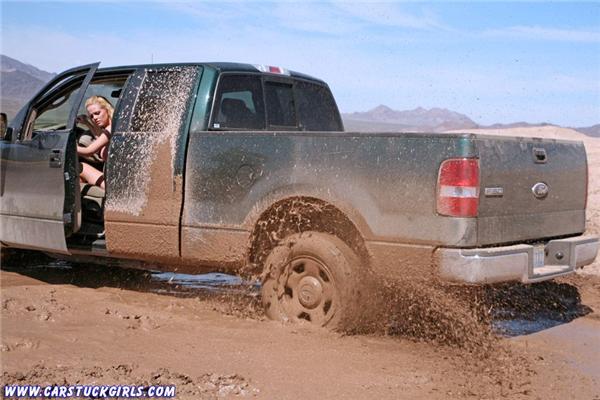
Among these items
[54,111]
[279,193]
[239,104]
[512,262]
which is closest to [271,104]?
[239,104]

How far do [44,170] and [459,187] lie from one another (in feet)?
11.8

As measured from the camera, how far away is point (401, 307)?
16.9ft

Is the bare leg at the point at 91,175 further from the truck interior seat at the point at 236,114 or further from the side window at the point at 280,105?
the side window at the point at 280,105

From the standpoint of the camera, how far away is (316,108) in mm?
6719

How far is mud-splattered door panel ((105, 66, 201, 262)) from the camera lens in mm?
5547

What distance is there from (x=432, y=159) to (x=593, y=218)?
20.4 ft

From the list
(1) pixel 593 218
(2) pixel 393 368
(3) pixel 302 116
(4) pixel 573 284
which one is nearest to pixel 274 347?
(2) pixel 393 368

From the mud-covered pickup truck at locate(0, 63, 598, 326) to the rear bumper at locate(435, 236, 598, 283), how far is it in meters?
0.01

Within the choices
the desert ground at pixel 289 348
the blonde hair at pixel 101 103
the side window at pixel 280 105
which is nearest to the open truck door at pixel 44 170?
the blonde hair at pixel 101 103

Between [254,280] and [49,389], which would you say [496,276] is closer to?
[254,280]

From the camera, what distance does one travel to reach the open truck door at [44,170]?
6047mm

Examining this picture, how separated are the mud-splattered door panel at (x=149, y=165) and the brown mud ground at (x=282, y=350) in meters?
0.55

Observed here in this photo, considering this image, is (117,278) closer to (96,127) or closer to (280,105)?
(96,127)

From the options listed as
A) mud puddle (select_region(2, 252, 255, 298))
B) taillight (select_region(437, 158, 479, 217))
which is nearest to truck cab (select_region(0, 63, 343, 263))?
mud puddle (select_region(2, 252, 255, 298))
